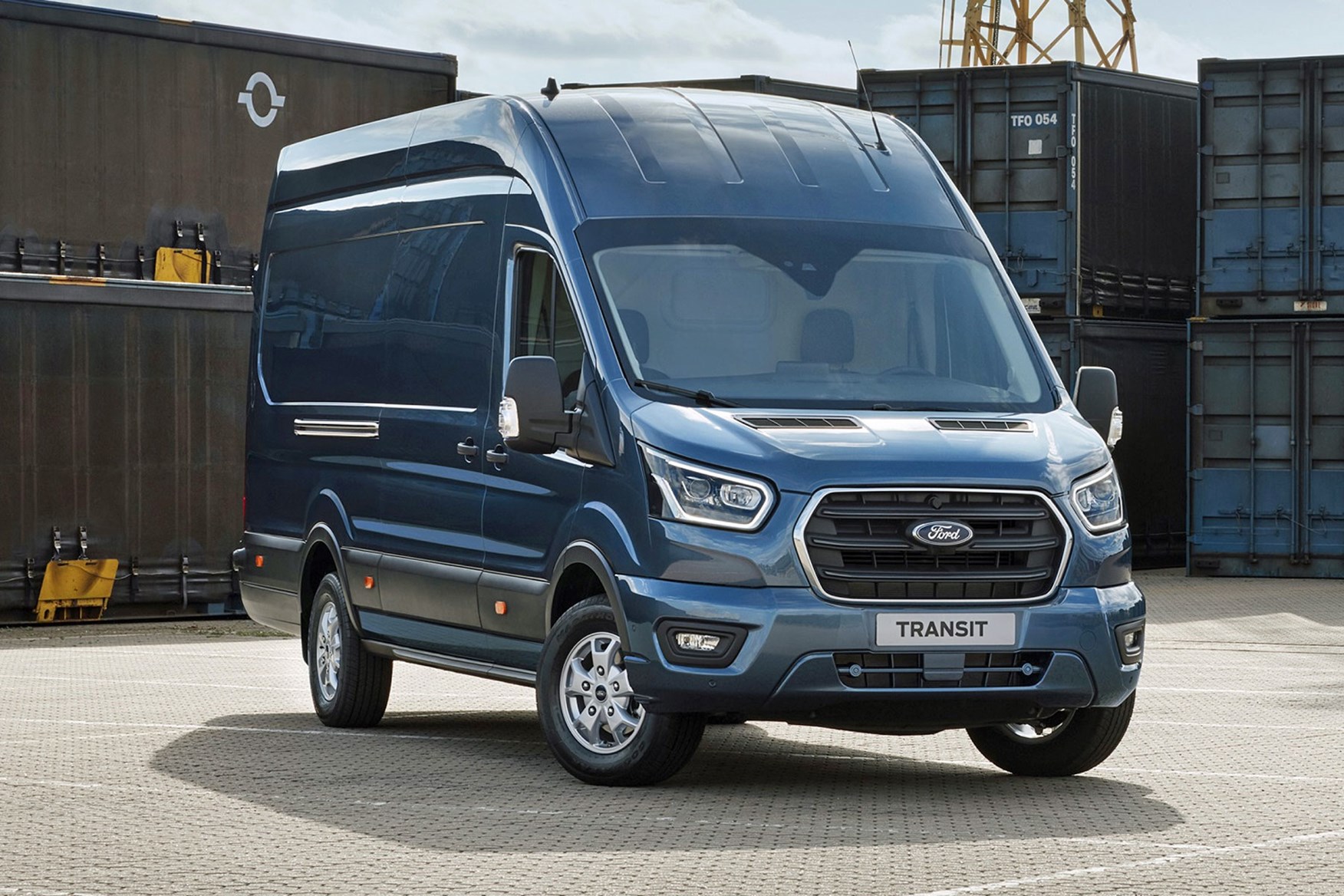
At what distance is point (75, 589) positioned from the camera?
1853 cm

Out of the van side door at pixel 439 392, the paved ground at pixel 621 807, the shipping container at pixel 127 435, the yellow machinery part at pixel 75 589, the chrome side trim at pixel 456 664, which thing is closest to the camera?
the paved ground at pixel 621 807

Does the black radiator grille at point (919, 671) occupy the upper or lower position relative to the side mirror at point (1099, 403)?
lower

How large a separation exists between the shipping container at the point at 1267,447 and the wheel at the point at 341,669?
541 inches

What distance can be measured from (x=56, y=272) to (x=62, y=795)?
1273 centimetres

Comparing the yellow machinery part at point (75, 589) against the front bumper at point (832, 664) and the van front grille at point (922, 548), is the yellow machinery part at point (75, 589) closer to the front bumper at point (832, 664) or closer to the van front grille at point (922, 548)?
the front bumper at point (832, 664)

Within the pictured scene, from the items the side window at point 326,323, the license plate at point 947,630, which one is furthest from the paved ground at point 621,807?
the side window at point 326,323

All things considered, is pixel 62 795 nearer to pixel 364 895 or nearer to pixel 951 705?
pixel 364 895

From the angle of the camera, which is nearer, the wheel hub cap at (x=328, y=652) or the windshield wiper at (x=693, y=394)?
the windshield wiper at (x=693, y=394)

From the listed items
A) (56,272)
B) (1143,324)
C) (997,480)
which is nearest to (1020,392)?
(997,480)

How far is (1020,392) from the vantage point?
346 inches

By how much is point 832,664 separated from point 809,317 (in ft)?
5.17

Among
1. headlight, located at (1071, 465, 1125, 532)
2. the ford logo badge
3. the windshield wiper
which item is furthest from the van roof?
the ford logo badge

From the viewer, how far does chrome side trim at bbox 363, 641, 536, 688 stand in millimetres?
9133

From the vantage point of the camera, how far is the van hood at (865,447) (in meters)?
7.85
